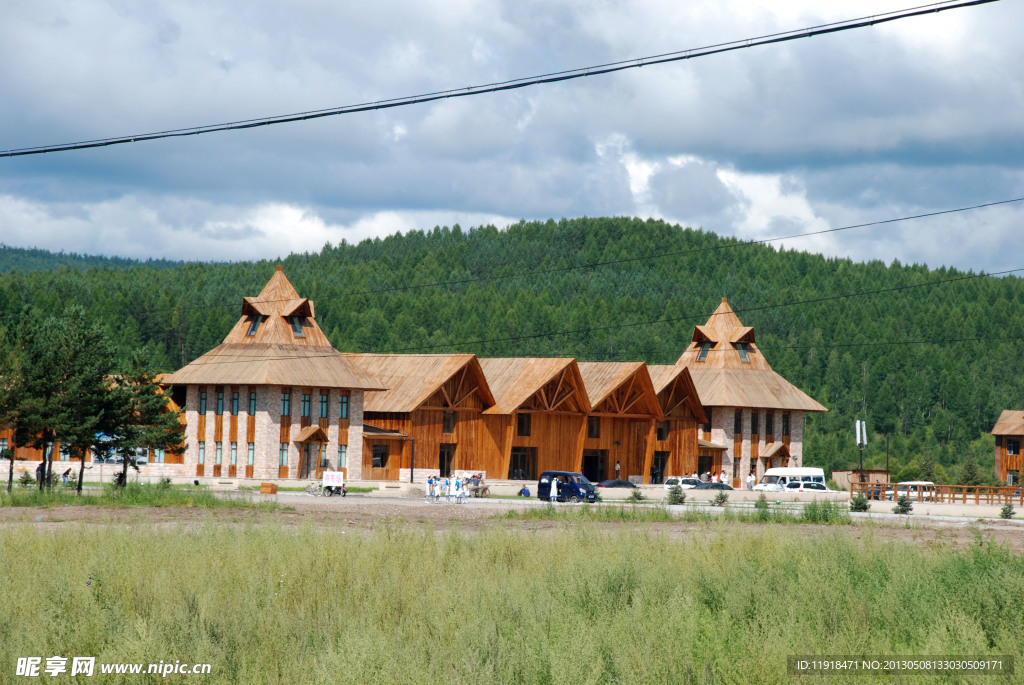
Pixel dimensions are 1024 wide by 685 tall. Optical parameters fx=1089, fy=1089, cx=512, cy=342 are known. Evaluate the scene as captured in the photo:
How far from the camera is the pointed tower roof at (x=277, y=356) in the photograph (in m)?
60.8

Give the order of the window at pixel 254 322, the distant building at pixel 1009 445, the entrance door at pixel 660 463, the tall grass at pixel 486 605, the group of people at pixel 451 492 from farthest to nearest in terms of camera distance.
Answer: the distant building at pixel 1009 445, the entrance door at pixel 660 463, the window at pixel 254 322, the group of people at pixel 451 492, the tall grass at pixel 486 605

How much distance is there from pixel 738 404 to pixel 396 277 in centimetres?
10744

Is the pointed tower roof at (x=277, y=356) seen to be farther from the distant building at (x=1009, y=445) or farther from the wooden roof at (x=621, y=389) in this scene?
the distant building at (x=1009, y=445)

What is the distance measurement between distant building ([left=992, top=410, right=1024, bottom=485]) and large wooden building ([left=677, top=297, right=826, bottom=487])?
23134 millimetres

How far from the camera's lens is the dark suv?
149ft

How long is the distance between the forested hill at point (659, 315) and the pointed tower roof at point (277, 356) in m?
52.0

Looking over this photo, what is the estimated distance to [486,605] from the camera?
12672 millimetres

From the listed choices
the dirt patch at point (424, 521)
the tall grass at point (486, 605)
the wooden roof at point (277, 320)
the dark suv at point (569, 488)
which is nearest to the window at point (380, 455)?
the wooden roof at point (277, 320)

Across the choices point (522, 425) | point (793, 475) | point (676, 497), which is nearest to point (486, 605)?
point (676, 497)

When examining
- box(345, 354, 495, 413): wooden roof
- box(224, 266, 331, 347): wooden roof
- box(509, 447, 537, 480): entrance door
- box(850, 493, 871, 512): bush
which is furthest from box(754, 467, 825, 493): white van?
box(224, 266, 331, 347): wooden roof

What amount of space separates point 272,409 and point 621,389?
2111cm

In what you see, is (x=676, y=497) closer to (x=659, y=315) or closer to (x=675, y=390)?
(x=675, y=390)

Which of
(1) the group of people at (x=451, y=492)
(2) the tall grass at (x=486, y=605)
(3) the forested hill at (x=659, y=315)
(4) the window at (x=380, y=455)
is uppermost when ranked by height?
(3) the forested hill at (x=659, y=315)

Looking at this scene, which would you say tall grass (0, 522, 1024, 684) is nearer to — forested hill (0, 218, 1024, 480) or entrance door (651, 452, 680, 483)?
entrance door (651, 452, 680, 483)
